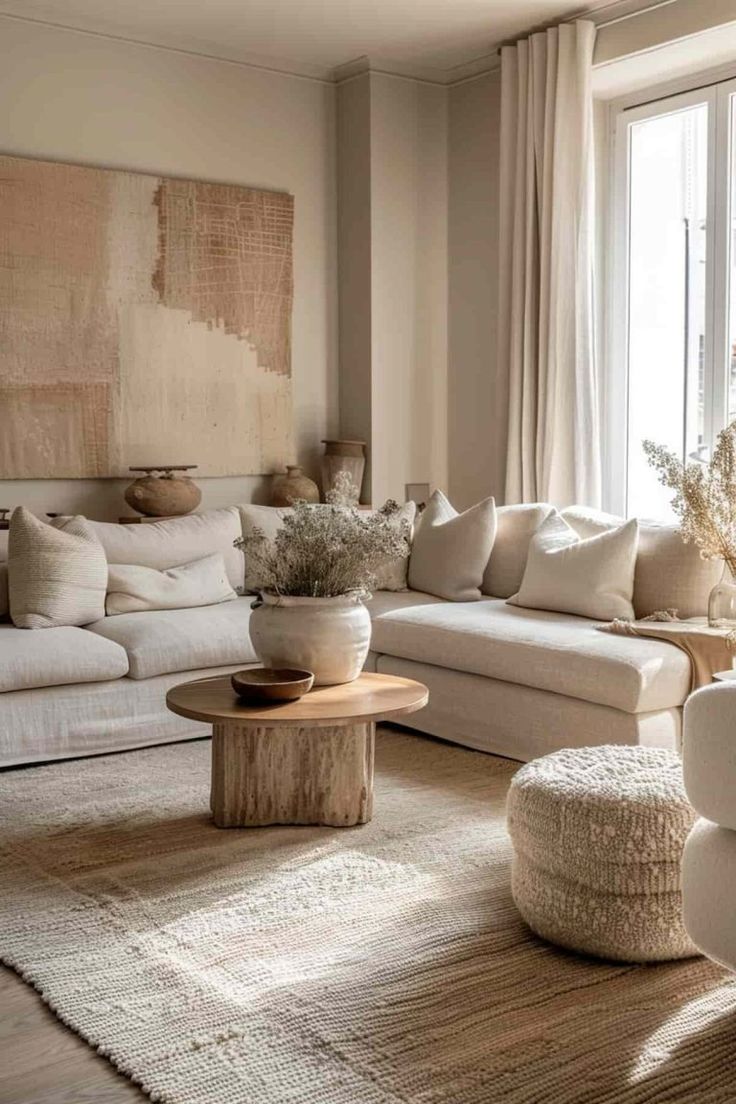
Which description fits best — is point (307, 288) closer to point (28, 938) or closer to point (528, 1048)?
point (28, 938)

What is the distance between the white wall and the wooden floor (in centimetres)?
326

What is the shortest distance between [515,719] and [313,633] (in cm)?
99

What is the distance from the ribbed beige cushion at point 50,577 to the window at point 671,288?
2509mm

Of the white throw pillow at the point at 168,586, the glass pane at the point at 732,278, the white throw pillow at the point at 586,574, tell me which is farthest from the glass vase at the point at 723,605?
the white throw pillow at the point at 168,586

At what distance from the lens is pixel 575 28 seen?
532cm

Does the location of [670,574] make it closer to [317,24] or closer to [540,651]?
[540,651]

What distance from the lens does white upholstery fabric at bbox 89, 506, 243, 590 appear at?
4918 millimetres

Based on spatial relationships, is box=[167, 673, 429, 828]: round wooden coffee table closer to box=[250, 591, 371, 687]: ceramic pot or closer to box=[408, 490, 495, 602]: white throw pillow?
box=[250, 591, 371, 687]: ceramic pot

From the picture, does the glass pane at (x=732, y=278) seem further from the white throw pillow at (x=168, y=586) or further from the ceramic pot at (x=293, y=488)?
the white throw pillow at (x=168, y=586)

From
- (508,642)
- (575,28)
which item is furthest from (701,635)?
(575,28)

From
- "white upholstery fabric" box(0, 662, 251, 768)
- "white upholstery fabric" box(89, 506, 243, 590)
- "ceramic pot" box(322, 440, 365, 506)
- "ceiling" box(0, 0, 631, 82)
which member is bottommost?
"white upholstery fabric" box(0, 662, 251, 768)

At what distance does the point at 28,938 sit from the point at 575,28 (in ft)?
14.5

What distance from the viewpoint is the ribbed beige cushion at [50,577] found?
14.5 ft

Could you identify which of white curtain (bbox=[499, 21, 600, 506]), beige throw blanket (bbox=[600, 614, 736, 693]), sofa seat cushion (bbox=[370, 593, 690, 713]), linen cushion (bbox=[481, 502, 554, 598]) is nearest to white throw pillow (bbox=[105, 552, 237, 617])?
sofa seat cushion (bbox=[370, 593, 690, 713])
